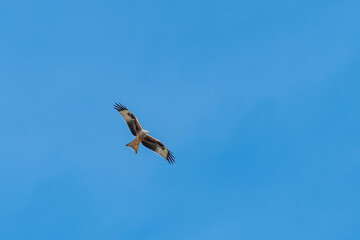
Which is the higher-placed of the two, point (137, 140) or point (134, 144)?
point (137, 140)

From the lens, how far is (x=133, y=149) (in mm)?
40969

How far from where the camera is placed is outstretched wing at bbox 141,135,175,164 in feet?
140

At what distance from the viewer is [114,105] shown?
4109cm

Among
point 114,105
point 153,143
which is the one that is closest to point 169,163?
point 153,143

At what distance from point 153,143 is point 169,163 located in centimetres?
174

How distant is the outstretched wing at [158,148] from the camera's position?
42.6 m

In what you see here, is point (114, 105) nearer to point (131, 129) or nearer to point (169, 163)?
point (131, 129)

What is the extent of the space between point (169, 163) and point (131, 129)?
3.76 m

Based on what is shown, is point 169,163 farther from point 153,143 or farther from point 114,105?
point 114,105

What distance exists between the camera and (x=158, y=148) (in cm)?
4322

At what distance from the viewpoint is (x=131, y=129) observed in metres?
41.3

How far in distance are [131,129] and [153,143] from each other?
2.21m

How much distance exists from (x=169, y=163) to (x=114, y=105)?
18.1 ft
